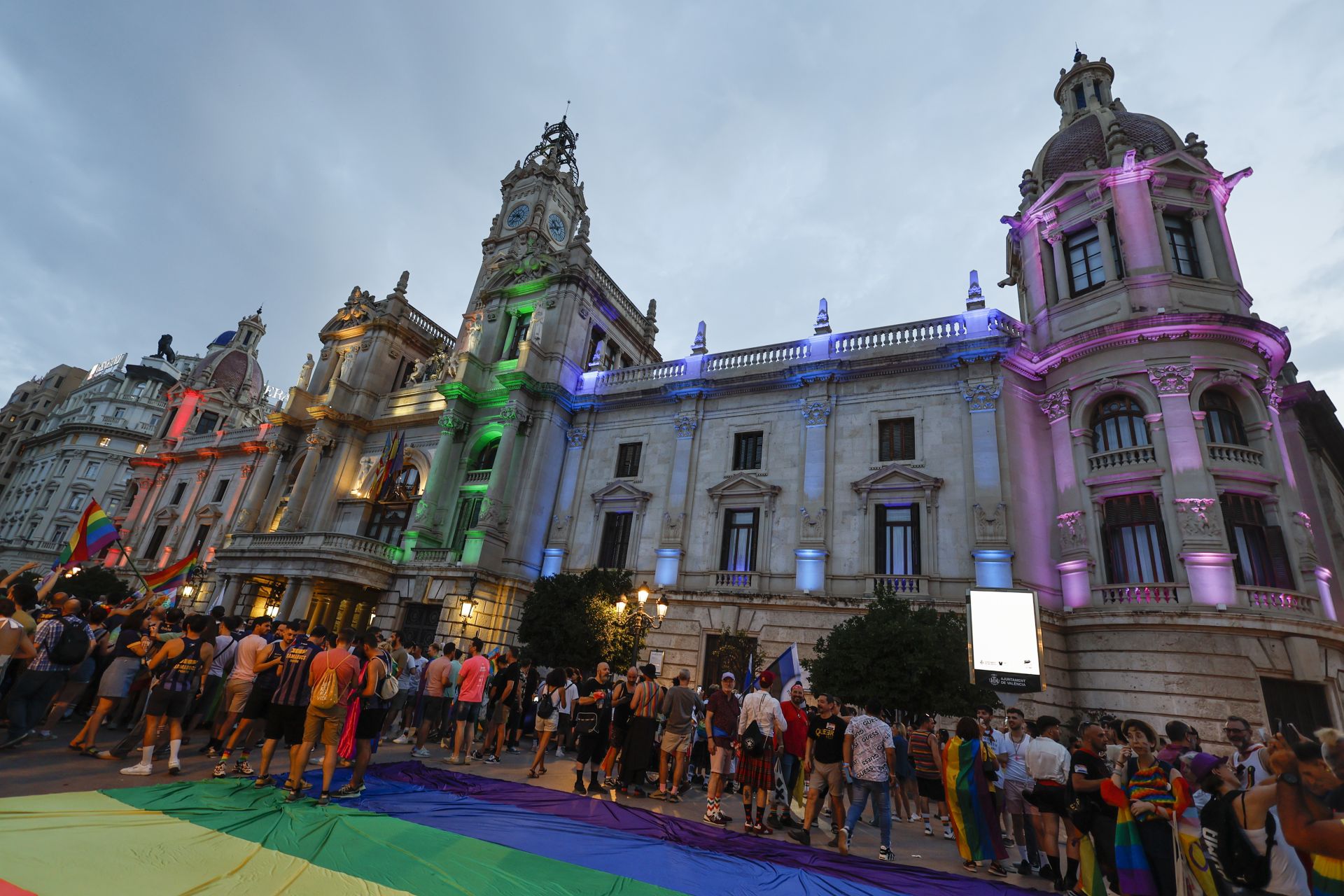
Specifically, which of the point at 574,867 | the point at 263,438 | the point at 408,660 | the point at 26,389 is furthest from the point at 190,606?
the point at 26,389

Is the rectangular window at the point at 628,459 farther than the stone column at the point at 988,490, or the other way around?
the rectangular window at the point at 628,459

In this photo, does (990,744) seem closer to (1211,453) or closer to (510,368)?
(1211,453)

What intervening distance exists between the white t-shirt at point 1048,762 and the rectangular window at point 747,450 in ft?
55.2

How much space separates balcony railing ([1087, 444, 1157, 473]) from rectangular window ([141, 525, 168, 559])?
2128 inches

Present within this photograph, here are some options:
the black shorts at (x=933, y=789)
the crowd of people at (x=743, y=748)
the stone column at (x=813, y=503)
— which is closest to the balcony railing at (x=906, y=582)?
the stone column at (x=813, y=503)

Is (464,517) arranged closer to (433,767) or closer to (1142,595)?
(433,767)

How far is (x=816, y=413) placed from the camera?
77.2 feet

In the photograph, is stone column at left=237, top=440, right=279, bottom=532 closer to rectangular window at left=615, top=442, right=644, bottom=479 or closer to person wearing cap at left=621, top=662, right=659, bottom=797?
rectangular window at left=615, top=442, right=644, bottom=479

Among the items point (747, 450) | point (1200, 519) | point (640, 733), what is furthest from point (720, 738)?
point (747, 450)

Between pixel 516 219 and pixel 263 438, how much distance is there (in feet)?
72.9

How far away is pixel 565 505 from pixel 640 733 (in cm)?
1728

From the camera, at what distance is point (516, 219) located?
4472 centimetres

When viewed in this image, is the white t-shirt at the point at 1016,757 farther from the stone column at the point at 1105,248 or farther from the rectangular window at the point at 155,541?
the rectangular window at the point at 155,541

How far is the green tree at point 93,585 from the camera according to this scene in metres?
32.9
